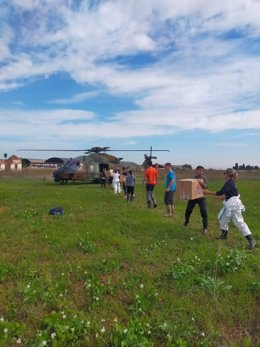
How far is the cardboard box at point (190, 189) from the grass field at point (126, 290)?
1.16 m

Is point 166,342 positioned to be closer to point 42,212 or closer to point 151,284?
point 151,284

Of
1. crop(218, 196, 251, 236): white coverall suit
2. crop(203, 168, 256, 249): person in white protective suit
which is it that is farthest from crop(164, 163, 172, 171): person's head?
crop(218, 196, 251, 236): white coverall suit

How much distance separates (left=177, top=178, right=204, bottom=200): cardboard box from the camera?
10500 millimetres

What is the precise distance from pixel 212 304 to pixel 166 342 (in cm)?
122

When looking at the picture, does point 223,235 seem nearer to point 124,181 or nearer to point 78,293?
point 78,293

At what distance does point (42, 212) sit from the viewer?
585 inches

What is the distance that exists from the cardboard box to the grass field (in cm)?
116

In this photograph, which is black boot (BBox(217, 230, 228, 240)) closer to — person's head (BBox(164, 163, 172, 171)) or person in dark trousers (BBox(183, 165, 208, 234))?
person in dark trousers (BBox(183, 165, 208, 234))

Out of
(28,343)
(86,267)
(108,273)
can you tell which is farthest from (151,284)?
(28,343)

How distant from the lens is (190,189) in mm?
10508

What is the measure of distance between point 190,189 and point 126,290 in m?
5.21

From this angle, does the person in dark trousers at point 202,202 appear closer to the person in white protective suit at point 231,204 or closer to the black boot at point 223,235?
the black boot at point 223,235

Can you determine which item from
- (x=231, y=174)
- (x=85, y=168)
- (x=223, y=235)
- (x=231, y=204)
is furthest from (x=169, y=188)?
(x=85, y=168)

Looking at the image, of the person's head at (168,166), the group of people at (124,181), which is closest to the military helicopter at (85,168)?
the group of people at (124,181)
